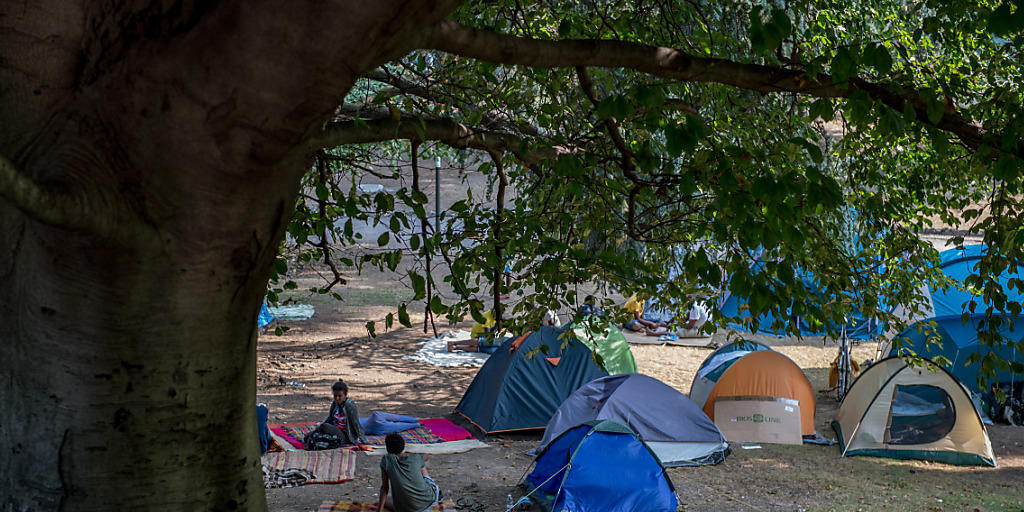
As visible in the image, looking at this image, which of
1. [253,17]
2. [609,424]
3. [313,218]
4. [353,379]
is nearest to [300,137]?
[253,17]

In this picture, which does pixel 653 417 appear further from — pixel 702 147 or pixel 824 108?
pixel 824 108

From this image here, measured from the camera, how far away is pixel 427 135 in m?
4.00

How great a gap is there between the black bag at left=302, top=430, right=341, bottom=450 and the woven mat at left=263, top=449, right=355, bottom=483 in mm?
151

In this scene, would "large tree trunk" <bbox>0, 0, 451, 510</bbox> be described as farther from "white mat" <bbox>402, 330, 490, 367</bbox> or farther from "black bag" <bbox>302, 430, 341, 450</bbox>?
"white mat" <bbox>402, 330, 490, 367</bbox>

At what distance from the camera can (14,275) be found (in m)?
2.26

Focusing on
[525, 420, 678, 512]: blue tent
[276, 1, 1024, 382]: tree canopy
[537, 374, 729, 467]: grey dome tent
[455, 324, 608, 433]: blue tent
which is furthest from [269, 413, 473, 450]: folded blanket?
[276, 1, 1024, 382]: tree canopy

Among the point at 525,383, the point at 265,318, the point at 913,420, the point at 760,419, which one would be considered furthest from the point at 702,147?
the point at 265,318

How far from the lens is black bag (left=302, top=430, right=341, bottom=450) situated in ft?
31.5

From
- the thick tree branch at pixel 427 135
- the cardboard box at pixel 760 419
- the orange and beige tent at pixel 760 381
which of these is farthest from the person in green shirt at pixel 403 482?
the orange and beige tent at pixel 760 381

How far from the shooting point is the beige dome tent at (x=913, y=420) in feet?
33.3

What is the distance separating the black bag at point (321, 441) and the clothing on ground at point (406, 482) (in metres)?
2.61

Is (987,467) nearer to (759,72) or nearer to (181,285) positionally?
(759,72)

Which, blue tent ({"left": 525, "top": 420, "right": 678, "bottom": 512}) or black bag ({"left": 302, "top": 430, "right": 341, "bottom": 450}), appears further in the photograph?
black bag ({"left": 302, "top": 430, "right": 341, "bottom": 450})

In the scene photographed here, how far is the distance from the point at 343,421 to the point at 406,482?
9.54 ft
